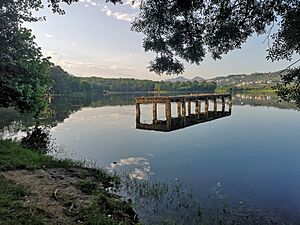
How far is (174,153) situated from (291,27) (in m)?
13.8

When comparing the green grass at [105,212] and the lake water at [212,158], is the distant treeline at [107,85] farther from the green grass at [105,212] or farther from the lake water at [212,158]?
the green grass at [105,212]

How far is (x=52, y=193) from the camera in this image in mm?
7406

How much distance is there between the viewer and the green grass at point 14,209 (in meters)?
5.01

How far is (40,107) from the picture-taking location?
19.7 metres

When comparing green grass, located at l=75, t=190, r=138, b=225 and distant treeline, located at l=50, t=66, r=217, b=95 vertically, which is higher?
distant treeline, located at l=50, t=66, r=217, b=95

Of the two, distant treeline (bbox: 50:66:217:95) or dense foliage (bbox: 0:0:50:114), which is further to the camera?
distant treeline (bbox: 50:66:217:95)

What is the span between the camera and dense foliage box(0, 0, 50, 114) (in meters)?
15.9

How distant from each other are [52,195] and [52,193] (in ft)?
0.64

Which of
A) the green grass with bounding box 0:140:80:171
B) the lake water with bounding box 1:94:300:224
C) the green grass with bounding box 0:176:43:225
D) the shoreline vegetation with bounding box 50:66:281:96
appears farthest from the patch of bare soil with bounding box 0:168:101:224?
the shoreline vegetation with bounding box 50:66:281:96

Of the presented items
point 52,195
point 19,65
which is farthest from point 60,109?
point 52,195

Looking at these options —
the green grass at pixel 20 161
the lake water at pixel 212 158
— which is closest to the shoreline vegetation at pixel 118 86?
the lake water at pixel 212 158

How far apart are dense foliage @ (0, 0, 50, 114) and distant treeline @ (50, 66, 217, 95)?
63077 mm

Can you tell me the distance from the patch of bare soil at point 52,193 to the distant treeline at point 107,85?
75.0 metres

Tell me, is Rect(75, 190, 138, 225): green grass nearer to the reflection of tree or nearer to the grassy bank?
the grassy bank
